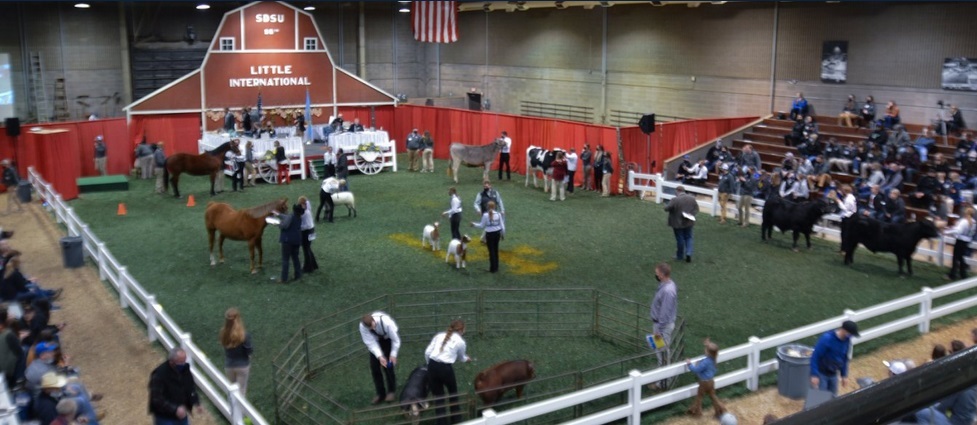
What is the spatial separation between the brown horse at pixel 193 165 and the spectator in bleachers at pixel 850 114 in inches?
773

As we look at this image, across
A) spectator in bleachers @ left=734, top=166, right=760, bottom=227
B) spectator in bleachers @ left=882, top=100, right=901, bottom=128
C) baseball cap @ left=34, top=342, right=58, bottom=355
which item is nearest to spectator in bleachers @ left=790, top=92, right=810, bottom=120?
spectator in bleachers @ left=882, top=100, right=901, bottom=128

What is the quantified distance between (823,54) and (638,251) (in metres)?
13.8

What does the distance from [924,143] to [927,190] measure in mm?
3410

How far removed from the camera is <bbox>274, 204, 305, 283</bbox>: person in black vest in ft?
54.7

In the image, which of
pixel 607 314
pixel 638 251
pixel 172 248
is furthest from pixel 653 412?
pixel 172 248

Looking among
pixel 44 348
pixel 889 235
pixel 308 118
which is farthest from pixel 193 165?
pixel 889 235

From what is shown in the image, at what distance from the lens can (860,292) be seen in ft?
54.4

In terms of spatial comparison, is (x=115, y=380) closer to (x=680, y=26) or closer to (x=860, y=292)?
(x=860, y=292)

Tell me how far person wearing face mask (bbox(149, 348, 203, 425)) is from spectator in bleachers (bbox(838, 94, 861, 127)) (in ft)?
79.1

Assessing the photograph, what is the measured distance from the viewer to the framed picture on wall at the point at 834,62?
29.0 metres

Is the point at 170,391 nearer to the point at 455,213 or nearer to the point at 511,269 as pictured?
the point at 511,269

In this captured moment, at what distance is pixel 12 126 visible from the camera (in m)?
26.7

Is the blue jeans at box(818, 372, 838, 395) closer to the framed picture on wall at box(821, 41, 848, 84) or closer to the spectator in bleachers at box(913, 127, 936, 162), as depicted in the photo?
the spectator in bleachers at box(913, 127, 936, 162)

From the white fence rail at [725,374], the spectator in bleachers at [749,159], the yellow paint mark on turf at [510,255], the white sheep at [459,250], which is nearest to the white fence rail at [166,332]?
the white fence rail at [725,374]
